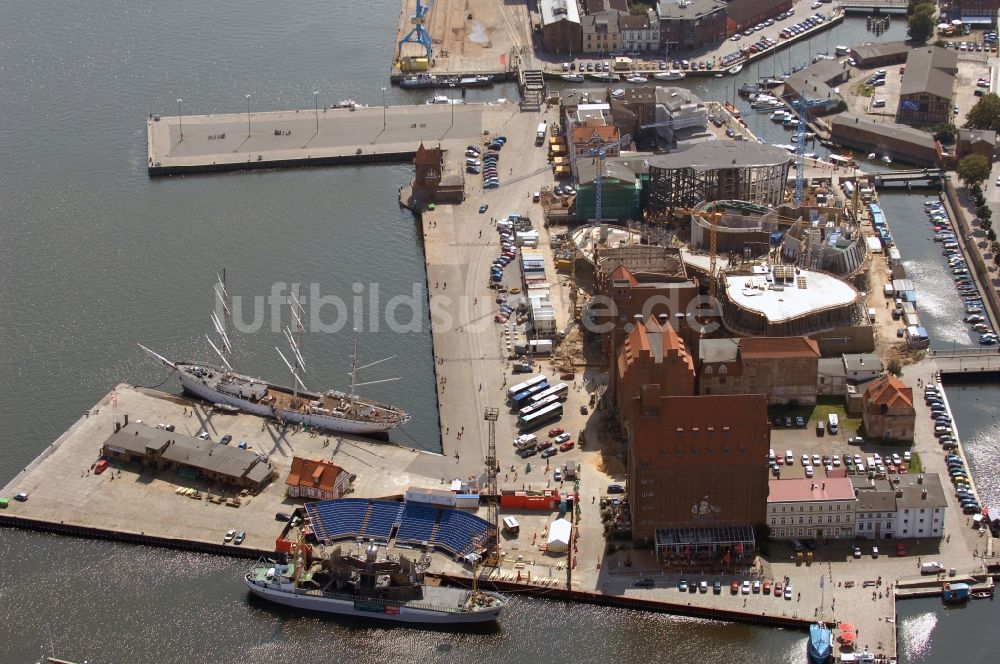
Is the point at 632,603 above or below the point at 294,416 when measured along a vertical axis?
below

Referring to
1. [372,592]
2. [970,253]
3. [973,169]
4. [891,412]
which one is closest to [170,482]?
[372,592]

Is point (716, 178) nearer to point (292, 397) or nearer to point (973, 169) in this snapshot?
point (973, 169)

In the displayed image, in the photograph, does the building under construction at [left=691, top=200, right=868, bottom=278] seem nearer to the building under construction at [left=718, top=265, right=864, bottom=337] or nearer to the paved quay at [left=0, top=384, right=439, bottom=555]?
the building under construction at [left=718, top=265, right=864, bottom=337]

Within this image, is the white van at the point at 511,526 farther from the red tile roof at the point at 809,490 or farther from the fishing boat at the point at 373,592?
the red tile roof at the point at 809,490

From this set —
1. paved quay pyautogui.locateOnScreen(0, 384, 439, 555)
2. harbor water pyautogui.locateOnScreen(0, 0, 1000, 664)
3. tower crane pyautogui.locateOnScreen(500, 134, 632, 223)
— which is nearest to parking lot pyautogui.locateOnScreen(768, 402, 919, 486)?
harbor water pyautogui.locateOnScreen(0, 0, 1000, 664)

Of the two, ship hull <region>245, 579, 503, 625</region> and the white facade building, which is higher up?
the white facade building

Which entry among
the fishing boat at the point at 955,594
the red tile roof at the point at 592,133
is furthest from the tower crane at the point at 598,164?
the fishing boat at the point at 955,594
